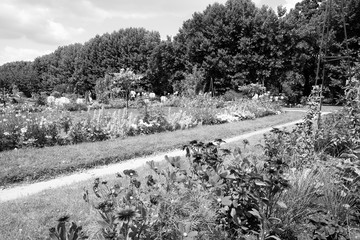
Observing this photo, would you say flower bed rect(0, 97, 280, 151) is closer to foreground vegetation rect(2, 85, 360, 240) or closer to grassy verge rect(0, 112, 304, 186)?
grassy verge rect(0, 112, 304, 186)

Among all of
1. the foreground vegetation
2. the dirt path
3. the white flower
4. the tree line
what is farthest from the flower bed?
the tree line

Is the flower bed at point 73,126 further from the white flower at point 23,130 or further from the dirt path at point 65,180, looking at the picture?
the dirt path at point 65,180

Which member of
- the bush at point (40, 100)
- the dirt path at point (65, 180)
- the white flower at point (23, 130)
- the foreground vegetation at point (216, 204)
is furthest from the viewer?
the bush at point (40, 100)

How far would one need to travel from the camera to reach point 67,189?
376 cm

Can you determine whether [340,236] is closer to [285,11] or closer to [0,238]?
[0,238]

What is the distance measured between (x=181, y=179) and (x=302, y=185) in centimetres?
131

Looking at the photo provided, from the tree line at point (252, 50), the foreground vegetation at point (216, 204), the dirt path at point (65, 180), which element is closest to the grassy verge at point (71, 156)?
the dirt path at point (65, 180)

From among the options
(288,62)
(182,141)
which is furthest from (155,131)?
(288,62)

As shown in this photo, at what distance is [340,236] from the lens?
6.59 feet

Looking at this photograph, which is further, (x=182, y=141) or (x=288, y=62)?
(x=288, y=62)

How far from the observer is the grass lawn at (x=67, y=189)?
267 centimetres

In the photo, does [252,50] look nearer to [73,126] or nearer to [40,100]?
[40,100]

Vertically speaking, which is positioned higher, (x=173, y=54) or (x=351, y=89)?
(x=173, y=54)

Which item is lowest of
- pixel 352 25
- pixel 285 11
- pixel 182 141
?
pixel 182 141
